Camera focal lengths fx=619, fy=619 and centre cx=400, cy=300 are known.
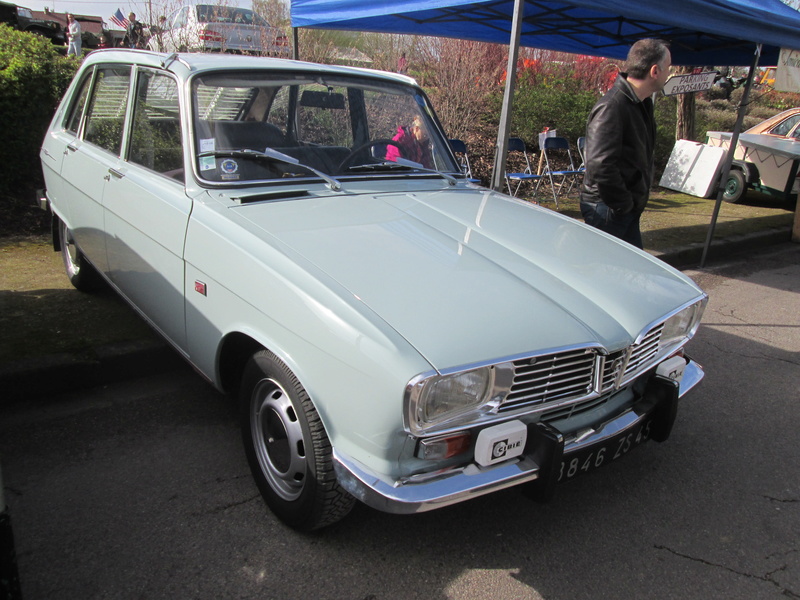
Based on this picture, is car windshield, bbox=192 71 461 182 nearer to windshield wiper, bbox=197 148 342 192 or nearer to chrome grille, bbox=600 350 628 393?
windshield wiper, bbox=197 148 342 192

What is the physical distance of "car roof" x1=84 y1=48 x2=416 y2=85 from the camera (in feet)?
10.3

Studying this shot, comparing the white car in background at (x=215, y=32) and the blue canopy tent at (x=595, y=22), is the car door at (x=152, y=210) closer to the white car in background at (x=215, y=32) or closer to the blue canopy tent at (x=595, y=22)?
the blue canopy tent at (x=595, y=22)

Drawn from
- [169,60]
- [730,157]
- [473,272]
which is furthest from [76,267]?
[730,157]

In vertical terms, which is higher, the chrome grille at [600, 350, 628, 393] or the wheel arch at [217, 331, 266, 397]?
the chrome grille at [600, 350, 628, 393]

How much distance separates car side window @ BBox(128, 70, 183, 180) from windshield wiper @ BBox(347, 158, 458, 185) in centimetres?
90

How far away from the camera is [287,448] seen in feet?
8.34

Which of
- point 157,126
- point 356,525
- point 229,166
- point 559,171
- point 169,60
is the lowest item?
point 356,525

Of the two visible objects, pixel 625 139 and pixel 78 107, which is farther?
pixel 78 107

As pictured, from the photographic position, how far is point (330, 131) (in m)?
3.50

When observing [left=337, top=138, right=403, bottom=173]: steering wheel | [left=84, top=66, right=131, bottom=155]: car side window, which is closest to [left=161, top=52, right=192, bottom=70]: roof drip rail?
[left=84, top=66, right=131, bottom=155]: car side window

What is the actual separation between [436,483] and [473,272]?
85 centimetres

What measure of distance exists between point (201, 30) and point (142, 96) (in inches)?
275

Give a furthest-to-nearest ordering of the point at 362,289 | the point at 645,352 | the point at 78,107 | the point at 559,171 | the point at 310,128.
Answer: the point at 559,171 < the point at 78,107 < the point at 310,128 < the point at 645,352 < the point at 362,289

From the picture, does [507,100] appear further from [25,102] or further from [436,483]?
[25,102]
